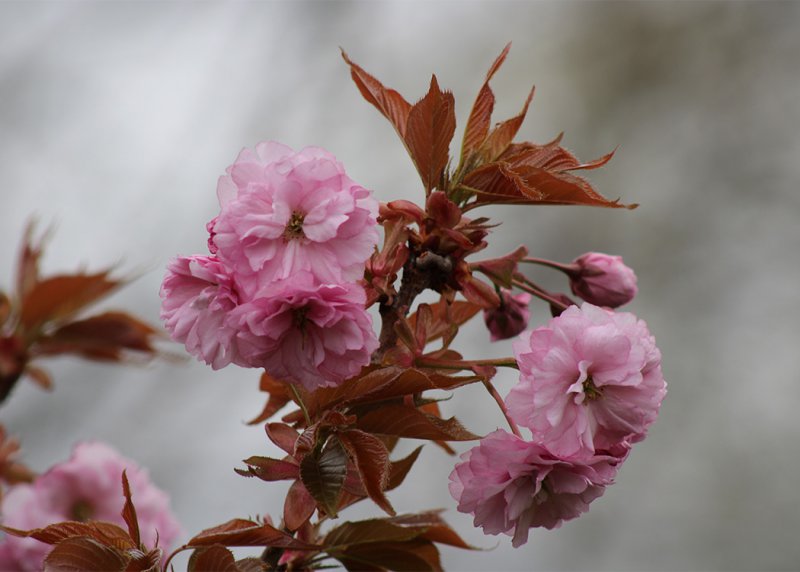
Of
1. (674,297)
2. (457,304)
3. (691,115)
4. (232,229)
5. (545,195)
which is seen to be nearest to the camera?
(232,229)

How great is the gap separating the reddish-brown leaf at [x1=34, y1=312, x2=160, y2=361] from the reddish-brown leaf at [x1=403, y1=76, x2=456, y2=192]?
0.78 metres

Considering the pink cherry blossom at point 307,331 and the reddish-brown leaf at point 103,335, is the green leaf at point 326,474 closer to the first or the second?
the pink cherry blossom at point 307,331

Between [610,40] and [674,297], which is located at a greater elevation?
[610,40]

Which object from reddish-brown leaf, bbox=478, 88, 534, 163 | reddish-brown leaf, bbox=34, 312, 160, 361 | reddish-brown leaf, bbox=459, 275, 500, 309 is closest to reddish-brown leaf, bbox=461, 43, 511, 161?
reddish-brown leaf, bbox=478, 88, 534, 163

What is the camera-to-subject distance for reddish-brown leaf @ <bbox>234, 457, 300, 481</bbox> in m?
0.67

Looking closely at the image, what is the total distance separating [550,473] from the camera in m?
0.71

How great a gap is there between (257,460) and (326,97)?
3855mm

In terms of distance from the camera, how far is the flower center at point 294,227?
64 cm

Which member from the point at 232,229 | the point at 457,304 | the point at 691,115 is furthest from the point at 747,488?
the point at 232,229

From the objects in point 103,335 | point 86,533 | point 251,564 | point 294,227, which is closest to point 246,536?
point 251,564

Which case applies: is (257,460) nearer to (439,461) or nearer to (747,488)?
(439,461)

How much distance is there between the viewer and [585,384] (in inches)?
27.6

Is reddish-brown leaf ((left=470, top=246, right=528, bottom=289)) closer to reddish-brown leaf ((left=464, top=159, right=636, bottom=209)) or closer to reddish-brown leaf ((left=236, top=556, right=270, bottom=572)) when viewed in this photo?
reddish-brown leaf ((left=464, top=159, right=636, bottom=209))

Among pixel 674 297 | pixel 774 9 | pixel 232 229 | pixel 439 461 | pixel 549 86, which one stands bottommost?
pixel 232 229
